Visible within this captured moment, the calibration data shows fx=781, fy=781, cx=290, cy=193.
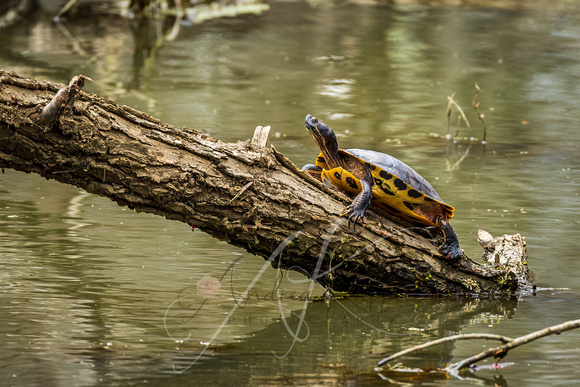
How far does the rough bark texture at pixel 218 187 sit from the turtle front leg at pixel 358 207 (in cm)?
5

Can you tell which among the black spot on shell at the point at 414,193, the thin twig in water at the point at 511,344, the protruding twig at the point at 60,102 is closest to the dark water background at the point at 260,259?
the thin twig in water at the point at 511,344

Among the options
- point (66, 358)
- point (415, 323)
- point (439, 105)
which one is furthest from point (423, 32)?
point (66, 358)

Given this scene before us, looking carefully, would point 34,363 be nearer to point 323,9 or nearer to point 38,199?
point 38,199

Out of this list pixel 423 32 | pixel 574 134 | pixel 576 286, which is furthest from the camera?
pixel 423 32

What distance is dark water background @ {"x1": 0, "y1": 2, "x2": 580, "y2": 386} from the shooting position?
3.46 meters

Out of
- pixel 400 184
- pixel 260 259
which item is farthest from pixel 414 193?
pixel 260 259

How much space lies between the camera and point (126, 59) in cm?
1245

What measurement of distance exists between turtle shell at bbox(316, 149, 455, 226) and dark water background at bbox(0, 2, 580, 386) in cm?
52

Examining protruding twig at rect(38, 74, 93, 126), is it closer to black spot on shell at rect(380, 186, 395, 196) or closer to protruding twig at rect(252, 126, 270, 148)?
protruding twig at rect(252, 126, 270, 148)

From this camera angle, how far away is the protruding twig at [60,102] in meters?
3.52

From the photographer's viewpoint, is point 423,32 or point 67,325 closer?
point 67,325

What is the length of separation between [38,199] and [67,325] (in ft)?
8.29

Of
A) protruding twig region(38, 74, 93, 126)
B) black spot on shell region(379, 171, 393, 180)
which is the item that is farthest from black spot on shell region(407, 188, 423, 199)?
protruding twig region(38, 74, 93, 126)

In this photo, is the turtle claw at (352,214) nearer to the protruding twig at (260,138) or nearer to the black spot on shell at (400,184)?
the black spot on shell at (400,184)
